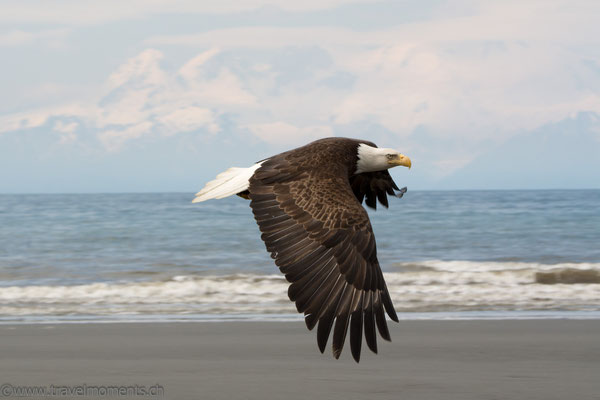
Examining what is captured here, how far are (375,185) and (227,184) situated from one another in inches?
65.3

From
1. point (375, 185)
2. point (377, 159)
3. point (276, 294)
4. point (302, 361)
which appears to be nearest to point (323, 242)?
point (377, 159)

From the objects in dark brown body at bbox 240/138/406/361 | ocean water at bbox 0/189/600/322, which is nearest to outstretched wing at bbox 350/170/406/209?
dark brown body at bbox 240/138/406/361

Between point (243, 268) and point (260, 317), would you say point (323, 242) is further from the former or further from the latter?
point (243, 268)

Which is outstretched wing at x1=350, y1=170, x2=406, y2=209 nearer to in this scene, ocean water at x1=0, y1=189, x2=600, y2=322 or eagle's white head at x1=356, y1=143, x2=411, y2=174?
eagle's white head at x1=356, y1=143, x2=411, y2=174

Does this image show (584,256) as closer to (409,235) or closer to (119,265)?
(409,235)

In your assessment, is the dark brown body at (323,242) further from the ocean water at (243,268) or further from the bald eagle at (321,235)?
the ocean water at (243,268)

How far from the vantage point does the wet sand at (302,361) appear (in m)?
6.44

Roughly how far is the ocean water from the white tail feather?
161 inches

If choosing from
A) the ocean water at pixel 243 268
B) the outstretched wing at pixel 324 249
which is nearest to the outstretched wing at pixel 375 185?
the outstretched wing at pixel 324 249

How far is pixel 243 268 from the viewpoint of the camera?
48.3 feet

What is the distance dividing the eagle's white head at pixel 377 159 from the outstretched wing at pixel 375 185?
641mm

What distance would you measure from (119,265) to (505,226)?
12.0m

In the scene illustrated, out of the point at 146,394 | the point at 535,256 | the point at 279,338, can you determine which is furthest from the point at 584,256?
the point at 146,394

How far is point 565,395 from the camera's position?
247 inches
